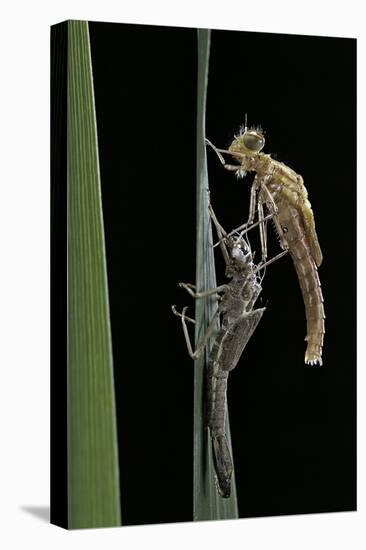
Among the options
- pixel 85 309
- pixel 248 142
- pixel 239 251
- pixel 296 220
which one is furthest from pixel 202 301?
pixel 248 142

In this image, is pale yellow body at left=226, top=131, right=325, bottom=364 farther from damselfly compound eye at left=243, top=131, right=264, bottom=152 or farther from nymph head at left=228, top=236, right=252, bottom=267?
nymph head at left=228, top=236, right=252, bottom=267

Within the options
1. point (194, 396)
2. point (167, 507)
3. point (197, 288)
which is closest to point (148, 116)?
point (197, 288)

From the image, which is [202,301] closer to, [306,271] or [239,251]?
[239,251]

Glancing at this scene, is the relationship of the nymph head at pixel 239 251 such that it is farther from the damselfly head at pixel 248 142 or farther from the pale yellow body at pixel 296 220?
the damselfly head at pixel 248 142

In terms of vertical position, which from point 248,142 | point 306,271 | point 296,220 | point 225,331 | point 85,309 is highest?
point 248,142

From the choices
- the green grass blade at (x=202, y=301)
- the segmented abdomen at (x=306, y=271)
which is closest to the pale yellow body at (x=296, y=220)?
the segmented abdomen at (x=306, y=271)

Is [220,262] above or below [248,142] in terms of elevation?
below

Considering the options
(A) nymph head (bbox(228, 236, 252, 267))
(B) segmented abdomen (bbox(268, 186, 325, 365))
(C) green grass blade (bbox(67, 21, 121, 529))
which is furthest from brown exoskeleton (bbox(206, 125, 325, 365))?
(C) green grass blade (bbox(67, 21, 121, 529))

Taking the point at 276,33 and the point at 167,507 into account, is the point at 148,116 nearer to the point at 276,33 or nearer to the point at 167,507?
the point at 276,33
